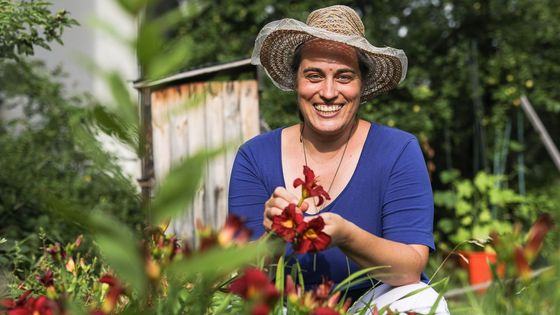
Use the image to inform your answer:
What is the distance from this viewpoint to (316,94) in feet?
8.46

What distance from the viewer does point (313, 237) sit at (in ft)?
4.24

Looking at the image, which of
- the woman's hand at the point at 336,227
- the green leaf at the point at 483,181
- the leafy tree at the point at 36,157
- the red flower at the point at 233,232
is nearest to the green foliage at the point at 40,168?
the leafy tree at the point at 36,157

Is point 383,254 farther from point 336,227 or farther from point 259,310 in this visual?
point 259,310

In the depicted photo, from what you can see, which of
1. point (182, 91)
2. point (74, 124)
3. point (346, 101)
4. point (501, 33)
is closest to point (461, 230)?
point (501, 33)

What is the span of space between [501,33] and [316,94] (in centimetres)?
536

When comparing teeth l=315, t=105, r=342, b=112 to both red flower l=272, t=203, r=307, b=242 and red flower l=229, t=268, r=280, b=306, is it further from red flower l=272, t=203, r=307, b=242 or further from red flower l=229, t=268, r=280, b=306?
red flower l=229, t=268, r=280, b=306

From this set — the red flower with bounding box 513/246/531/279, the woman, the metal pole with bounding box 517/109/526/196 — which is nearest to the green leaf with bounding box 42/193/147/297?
the red flower with bounding box 513/246/531/279

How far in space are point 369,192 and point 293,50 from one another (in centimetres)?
53

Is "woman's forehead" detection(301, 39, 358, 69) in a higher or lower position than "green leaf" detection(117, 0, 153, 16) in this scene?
higher

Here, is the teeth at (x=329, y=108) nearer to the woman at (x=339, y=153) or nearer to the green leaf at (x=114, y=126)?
the woman at (x=339, y=153)

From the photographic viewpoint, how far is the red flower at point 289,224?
1283mm

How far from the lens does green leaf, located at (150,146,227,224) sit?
1.90ft

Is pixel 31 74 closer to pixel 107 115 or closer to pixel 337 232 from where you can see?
pixel 337 232

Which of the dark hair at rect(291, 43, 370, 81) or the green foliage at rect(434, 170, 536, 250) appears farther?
the green foliage at rect(434, 170, 536, 250)
